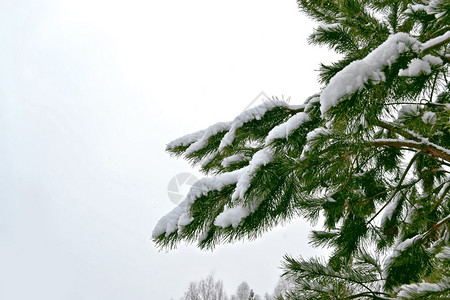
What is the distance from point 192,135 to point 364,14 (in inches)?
64.8

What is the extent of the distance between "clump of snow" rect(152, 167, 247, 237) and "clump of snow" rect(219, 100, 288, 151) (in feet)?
0.85

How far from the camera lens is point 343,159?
1.51 m

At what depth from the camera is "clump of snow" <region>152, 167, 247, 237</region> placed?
138 centimetres

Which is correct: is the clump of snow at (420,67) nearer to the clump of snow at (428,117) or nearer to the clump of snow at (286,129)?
the clump of snow at (286,129)

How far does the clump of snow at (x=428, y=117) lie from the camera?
1.65m

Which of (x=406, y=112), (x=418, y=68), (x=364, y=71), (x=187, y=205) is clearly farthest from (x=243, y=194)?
(x=406, y=112)

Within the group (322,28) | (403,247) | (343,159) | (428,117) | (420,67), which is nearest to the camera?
(420,67)

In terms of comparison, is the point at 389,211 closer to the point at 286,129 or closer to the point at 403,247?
the point at 403,247

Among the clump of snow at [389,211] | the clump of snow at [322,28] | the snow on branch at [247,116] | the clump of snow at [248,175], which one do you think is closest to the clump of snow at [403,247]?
the clump of snow at [389,211]

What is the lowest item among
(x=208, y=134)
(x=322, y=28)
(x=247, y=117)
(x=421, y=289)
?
(x=421, y=289)

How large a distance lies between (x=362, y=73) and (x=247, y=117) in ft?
2.96

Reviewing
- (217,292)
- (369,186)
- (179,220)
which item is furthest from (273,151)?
(217,292)

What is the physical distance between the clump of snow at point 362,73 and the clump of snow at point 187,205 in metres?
0.63

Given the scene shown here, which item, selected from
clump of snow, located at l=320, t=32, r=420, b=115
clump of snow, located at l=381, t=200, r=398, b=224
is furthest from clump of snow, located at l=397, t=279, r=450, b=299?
clump of snow, located at l=381, t=200, r=398, b=224
